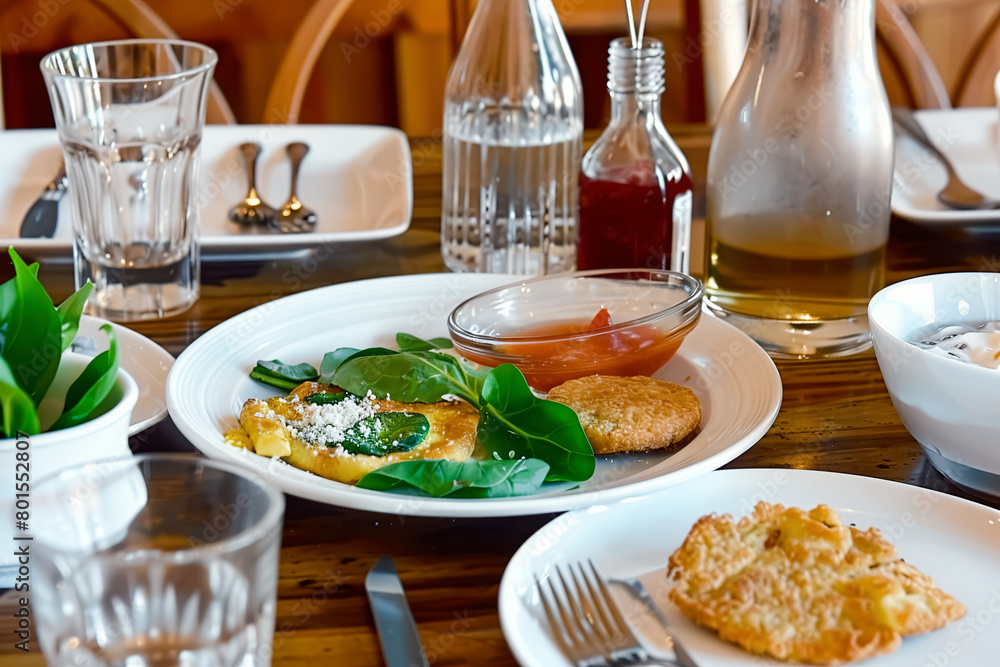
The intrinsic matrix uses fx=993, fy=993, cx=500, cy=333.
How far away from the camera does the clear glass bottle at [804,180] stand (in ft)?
2.82

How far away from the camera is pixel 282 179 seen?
128 cm

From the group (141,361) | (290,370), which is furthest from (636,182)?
(141,361)

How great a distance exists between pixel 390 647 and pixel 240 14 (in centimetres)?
247

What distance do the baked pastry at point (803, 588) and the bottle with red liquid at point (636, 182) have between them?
44 centimetres

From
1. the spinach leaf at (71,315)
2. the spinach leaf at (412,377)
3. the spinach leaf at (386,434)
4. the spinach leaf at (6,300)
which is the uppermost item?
the spinach leaf at (6,300)

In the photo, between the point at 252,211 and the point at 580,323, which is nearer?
the point at 580,323

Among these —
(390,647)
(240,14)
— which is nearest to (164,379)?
(390,647)

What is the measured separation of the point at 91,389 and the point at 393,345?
1.20 feet

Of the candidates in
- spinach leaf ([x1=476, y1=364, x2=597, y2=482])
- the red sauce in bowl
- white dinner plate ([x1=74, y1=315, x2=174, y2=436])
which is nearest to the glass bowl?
the red sauce in bowl

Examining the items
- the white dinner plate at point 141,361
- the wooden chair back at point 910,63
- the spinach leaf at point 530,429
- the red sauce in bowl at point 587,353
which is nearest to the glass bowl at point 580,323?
the red sauce in bowl at point 587,353

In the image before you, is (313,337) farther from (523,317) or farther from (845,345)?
(845,345)

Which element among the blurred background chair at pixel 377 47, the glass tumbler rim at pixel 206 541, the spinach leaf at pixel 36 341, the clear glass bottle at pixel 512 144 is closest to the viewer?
the glass tumbler rim at pixel 206 541

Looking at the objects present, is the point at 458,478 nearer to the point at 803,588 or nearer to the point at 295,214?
the point at 803,588

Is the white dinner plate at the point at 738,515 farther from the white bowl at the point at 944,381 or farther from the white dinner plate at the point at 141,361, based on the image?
the white dinner plate at the point at 141,361
